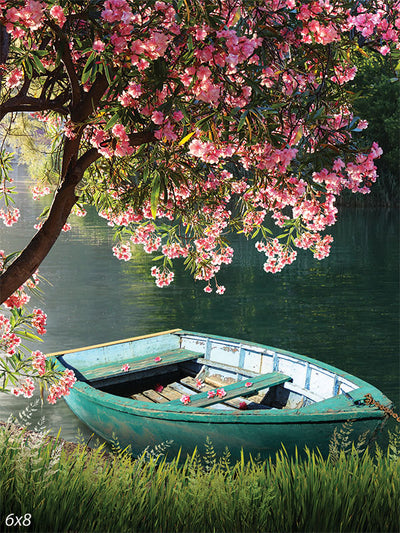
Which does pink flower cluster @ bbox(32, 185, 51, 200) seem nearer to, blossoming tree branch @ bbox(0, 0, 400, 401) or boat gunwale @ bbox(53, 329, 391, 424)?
blossoming tree branch @ bbox(0, 0, 400, 401)

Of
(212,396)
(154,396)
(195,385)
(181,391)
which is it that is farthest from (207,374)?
(212,396)

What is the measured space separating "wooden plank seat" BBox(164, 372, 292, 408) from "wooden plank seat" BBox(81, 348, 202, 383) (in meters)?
1.65

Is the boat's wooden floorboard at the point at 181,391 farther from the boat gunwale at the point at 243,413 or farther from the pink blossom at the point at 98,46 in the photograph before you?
the pink blossom at the point at 98,46

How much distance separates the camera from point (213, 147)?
13.9 ft

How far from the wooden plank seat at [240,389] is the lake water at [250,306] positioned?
2647 millimetres

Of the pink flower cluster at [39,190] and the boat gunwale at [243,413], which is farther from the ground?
the pink flower cluster at [39,190]

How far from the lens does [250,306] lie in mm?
18422

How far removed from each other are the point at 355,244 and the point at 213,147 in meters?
27.3

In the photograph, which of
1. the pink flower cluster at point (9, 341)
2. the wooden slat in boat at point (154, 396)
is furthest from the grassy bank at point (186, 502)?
the wooden slat in boat at point (154, 396)

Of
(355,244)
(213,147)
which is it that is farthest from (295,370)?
(355,244)

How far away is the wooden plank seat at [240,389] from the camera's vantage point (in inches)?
322

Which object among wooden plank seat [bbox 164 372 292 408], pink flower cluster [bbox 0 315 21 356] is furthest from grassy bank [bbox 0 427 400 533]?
wooden plank seat [bbox 164 372 292 408]

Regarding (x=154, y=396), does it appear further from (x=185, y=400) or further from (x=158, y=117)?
(x=158, y=117)

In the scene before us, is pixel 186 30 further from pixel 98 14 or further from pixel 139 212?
pixel 139 212
